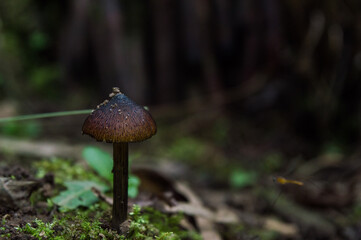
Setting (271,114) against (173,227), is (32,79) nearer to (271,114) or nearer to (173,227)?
(271,114)

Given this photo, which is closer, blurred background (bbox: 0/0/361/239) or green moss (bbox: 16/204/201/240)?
green moss (bbox: 16/204/201/240)

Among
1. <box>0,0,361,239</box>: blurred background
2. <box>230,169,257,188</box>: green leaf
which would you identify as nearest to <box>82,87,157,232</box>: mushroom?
<box>230,169,257,188</box>: green leaf

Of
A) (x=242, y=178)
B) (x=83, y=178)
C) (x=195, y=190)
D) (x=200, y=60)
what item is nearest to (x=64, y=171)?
(x=83, y=178)

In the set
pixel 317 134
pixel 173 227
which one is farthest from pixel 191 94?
pixel 173 227

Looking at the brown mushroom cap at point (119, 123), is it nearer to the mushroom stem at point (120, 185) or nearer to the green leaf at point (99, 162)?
the mushroom stem at point (120, 185)

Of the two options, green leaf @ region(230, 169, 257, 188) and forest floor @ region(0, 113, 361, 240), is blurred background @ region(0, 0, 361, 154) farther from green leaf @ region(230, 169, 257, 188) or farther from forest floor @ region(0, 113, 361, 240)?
green leaf @ region(230, 169, 257, 188)

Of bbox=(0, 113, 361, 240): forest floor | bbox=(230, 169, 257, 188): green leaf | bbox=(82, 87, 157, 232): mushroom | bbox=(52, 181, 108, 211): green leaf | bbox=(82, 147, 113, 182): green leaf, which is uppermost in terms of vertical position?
bbox=(82, 87, 157, 232): mushroom
